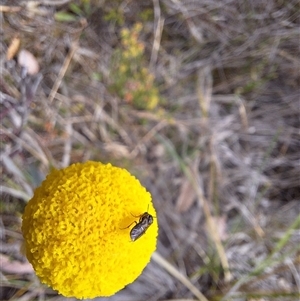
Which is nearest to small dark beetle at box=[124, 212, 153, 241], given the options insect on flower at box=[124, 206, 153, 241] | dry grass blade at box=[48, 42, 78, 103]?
insect on flower at box=[124, 206, 153, 241]

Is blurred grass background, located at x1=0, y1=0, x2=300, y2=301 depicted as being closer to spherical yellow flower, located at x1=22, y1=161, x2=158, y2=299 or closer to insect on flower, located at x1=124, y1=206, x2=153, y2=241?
spherical yellow flower, located at x1=22, y1=161, x2=158, y2=299

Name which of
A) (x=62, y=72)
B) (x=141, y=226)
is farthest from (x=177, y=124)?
(x=141, y=226)

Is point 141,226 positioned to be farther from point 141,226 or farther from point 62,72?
point 62,72

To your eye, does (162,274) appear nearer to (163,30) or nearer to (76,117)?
(76,117)

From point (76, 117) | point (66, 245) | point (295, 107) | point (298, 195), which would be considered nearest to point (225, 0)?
point (295, 107)

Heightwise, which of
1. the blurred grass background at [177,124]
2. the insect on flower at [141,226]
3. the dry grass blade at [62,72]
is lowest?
the blurred grass background at [177,124]

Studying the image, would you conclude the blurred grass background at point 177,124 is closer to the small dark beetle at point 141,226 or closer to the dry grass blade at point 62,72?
the dry grass blade at point 62,72

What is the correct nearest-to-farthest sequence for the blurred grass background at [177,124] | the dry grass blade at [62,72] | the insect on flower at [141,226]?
the insect on flower at [141,226] < the blurred grass background at [177,124] < the dry grass blade at [62,72]

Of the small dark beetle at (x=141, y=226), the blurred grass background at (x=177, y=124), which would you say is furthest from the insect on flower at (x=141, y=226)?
the blurred grass background at (x=177, y=124)

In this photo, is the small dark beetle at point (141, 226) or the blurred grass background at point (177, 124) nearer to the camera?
the small dark beetle at point (141, 226)
